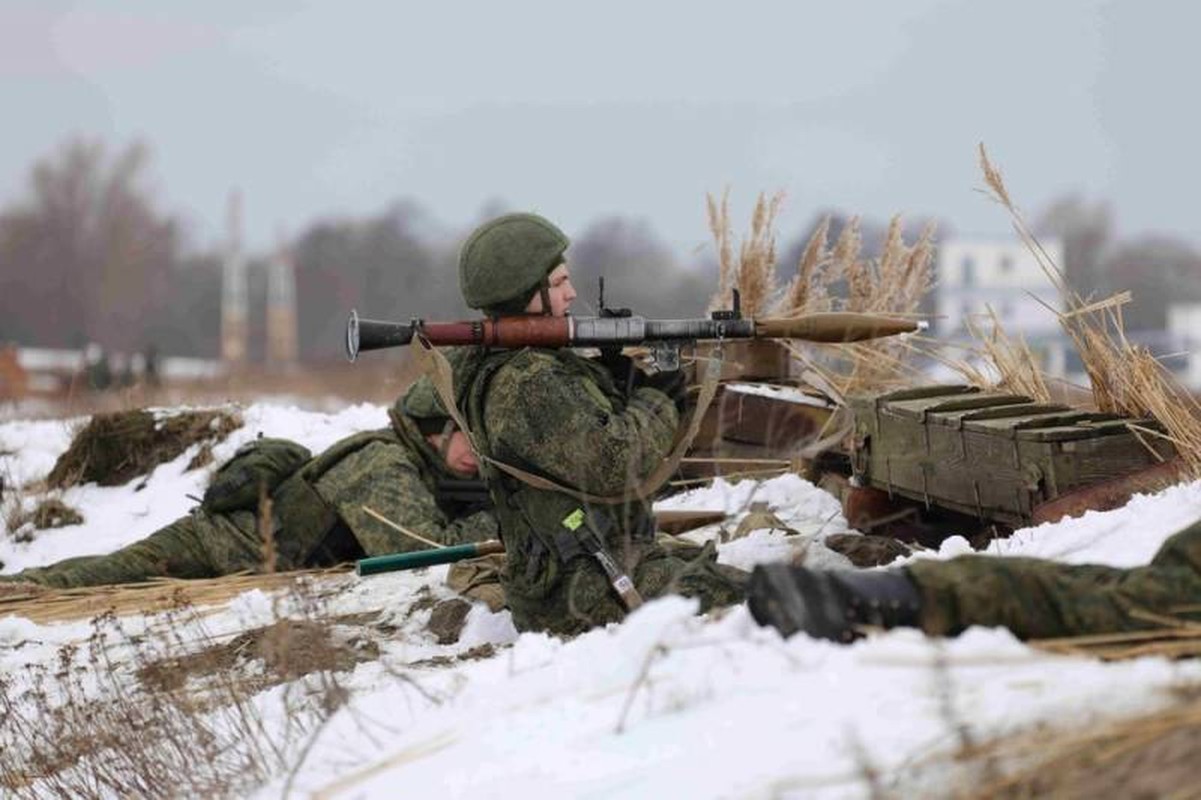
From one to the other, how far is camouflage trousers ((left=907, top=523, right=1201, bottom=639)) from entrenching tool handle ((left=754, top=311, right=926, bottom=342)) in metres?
2.45

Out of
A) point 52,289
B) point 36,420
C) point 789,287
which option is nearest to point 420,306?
point 52,289

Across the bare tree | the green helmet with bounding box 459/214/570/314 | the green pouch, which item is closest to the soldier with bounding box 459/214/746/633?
the green helmet with bounding box 459/214/570/314

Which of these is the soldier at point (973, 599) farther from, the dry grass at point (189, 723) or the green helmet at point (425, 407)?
the green helmet at point (425, 407)

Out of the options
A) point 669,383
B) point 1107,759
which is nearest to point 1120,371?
point 669,383

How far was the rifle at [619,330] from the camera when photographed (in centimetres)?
527

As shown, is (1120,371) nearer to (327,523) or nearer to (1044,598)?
(1044,598)

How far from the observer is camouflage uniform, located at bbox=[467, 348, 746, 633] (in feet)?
17.2

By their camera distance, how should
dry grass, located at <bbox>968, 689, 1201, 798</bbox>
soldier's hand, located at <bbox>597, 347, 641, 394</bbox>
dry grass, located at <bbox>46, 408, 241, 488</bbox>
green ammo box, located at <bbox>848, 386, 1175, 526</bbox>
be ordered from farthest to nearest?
1. dry grass, located at <bbox>46, 408, 241, 488</bbox>
2. soldier's hand, located at <bbox>597, 347, 641, 394</bbox>
3. green ammo box, located at <bbox>848, 386, 1175, 526</bbox>
4. dry grass, located at <bbox>968, 689, 1201, 798</bbox>

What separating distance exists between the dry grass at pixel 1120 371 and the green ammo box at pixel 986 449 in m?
0.08

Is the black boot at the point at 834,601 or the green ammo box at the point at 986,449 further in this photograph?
the green ammo box at the point at 986,449

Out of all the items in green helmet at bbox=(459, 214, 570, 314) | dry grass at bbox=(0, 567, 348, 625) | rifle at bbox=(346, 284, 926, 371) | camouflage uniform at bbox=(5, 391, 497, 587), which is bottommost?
dry grass at bbox=(0, 567, 348, 625)

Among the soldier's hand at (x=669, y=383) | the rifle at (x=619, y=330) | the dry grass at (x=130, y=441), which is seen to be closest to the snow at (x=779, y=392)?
the rifle at (x=619, y=330)

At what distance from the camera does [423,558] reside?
20.3 feet

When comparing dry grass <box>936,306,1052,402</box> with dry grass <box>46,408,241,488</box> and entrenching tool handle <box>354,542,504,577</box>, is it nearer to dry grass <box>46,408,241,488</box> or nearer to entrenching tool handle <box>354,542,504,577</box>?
entrenching tool handle <box>354,542,504,577</box>
